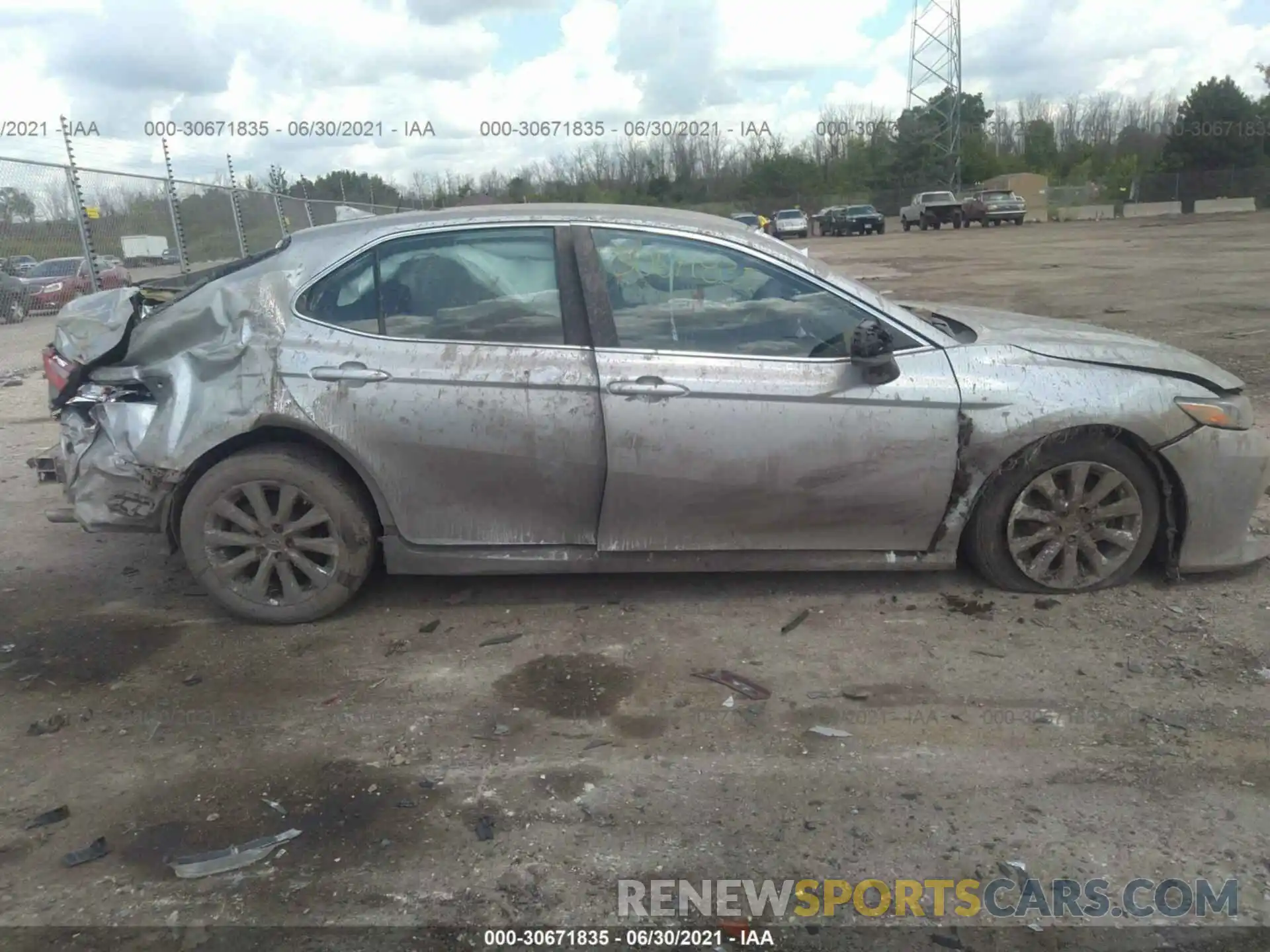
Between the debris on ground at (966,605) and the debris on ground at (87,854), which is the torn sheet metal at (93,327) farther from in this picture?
the debris on ground at (966,605)

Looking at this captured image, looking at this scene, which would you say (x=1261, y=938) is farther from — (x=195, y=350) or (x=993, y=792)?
(x=195, y=350)

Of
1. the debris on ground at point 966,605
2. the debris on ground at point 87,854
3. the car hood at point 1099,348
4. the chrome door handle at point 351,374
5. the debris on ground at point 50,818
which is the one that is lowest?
the debris on ground at point 966,605

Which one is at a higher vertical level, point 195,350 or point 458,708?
point 195,350

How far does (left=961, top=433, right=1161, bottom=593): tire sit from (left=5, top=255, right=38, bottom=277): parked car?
13.0m

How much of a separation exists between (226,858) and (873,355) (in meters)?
2.89

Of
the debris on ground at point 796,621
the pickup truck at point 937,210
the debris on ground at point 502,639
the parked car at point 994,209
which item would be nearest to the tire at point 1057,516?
the debris on ground at point 796,621

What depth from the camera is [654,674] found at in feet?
12.2

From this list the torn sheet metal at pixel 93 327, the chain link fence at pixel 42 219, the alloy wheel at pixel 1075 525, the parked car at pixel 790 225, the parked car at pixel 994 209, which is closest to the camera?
the alloy wheel at pixel 1075 525

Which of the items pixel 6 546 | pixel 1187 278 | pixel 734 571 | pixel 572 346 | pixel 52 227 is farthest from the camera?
pixel 1187 278

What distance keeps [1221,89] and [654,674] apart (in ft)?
205

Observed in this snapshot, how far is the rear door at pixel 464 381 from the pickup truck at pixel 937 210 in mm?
48098

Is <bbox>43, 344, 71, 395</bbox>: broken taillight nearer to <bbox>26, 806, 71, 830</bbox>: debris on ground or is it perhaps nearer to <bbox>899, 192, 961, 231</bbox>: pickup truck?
<bbox>26, 806, 71, 830</bbox>: debris on ground

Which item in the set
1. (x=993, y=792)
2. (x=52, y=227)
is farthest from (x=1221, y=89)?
(x=993, y=792)

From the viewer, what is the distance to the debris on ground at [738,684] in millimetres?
3562
